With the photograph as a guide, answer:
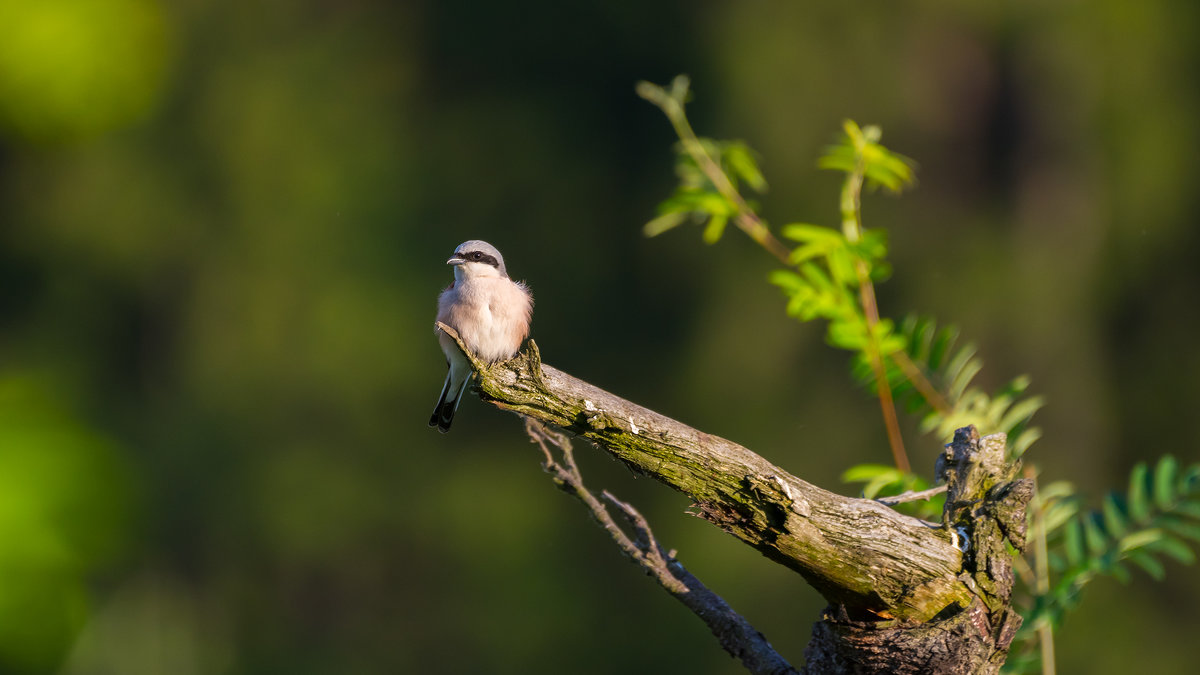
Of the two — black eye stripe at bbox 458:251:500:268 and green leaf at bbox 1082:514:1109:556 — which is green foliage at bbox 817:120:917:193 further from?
black eye stripe at bbox 458:251:500:268

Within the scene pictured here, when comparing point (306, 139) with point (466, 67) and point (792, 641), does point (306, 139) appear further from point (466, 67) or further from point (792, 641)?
point (792, 641)

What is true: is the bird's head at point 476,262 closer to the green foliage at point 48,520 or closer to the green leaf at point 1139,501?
the green leaf at point 1139,501

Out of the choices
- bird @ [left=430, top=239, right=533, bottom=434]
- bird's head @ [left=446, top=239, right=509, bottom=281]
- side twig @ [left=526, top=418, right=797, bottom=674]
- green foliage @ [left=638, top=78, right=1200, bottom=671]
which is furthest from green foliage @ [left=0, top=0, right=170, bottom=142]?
side twig @ [left=526, top=418, right=797, bottom=674]

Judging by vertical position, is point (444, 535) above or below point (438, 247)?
below

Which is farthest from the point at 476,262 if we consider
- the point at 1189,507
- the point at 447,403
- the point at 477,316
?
the point at 1189,507

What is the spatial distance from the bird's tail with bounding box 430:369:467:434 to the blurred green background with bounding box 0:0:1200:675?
3.91 meters

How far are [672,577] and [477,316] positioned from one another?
1286mm

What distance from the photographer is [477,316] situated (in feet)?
10.7

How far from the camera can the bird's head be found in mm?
3469

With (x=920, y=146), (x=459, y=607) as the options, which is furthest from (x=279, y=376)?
(x=920, y=146)

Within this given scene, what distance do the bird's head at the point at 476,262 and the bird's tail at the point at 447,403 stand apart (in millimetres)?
332

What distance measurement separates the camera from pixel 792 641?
7.59m

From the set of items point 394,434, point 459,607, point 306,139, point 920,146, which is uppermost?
point 920,146

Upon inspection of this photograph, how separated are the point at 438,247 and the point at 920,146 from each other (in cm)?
403
